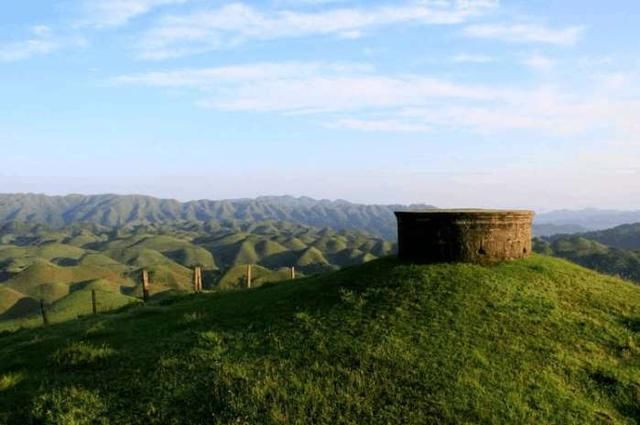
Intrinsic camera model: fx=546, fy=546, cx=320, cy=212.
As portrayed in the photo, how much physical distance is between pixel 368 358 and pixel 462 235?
25.7 ft

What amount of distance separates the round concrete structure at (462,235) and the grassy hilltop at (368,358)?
61 cm

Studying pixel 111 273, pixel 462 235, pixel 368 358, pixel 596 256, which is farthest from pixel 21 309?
pixel 596 256

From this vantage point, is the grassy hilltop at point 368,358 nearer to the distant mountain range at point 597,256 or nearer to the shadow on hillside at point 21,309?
the shadow on hillside at point 21,309

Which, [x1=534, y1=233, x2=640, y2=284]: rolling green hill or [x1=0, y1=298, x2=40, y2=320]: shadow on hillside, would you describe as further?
[x1=534, y1=233, x2=640, y2=284]: rolling green hill

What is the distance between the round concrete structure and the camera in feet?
64.9

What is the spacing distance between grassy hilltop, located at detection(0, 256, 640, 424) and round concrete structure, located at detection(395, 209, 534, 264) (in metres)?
0.61

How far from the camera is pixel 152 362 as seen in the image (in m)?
14.6

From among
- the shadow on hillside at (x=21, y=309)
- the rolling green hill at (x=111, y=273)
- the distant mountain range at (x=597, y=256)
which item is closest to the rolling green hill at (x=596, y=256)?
the distant mountain range at (x=597, y=256)

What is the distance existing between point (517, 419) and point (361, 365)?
3.73 metres

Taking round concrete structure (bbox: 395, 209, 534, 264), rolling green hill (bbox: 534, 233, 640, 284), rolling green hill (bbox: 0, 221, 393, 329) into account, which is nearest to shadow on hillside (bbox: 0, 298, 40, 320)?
rolling green hill (bbox: 0, 221, 393, 329)

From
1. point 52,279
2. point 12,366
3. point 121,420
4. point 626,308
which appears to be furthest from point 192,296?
point 52,279

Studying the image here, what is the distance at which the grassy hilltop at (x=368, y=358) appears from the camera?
11852 mm

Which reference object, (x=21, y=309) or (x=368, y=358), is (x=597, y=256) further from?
(x=368, y=358)

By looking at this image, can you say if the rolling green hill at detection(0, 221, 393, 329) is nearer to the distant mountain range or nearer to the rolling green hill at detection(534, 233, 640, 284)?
the rolling green hill at detection(534, 233, 640, 284)
